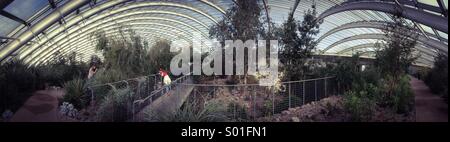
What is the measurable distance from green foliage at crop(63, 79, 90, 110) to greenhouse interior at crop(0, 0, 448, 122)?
0.03 meters

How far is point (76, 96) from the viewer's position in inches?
342

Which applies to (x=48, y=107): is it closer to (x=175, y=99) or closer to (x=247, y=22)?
(x=175, y=99)

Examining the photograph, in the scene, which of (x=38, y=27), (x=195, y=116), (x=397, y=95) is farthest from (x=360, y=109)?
(x=38, y=27)

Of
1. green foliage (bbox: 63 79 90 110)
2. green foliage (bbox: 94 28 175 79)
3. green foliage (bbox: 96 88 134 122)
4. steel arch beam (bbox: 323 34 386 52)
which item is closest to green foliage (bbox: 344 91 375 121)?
green foliage (bbox: 96 88 134 122)

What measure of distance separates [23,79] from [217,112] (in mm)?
7477

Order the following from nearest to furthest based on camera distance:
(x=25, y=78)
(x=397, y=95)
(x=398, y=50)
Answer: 1. (x=397, y=95)
2. (x=398, y=50)
3. (x=25, y=78)

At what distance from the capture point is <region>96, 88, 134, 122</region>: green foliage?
7025 millimetres

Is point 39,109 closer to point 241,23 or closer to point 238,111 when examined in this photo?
point 238,111

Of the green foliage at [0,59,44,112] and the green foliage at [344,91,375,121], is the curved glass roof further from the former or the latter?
the green foliage at [344,91,375,121]

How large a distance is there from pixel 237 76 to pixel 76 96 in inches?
212

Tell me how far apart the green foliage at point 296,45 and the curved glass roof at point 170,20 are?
3.57ft

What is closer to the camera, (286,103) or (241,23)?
(286,103)

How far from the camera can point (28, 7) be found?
11016mm
